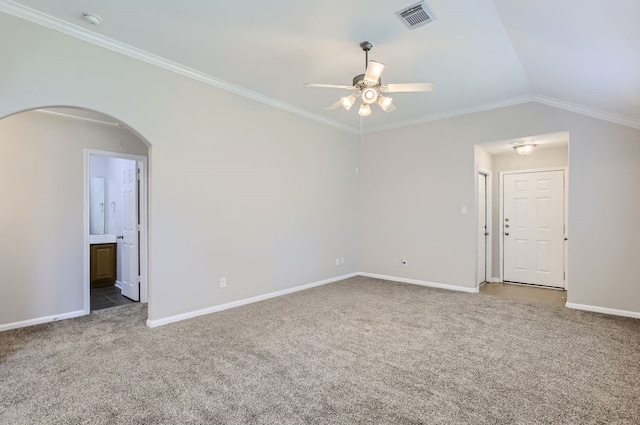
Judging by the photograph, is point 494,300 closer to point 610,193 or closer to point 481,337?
point 481,337

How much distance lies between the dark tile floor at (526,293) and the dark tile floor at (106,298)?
18.4 feet

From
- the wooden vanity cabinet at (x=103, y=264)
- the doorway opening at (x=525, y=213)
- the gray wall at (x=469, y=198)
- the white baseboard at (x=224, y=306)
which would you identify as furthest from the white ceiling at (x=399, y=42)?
the wooden vanity cabinet at (x=103, y=264)

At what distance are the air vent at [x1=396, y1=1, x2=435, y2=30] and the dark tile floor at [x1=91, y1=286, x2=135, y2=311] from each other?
501 centimetres

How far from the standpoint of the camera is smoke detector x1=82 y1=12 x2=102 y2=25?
2681mm

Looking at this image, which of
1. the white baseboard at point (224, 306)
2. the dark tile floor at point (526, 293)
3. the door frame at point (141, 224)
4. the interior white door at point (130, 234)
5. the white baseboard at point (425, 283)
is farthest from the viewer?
the white baseboard at point (425, 283)

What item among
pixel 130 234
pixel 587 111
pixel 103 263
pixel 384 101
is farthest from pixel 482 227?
pixel 103 263

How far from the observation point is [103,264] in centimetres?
557

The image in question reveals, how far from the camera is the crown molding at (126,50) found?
262 cm

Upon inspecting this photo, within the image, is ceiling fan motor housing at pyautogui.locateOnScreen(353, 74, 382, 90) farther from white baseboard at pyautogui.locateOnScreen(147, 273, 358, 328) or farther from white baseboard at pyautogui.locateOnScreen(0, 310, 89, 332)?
white baseboard at pyautogui.locateOnScreen(0, 310, 89, 332)

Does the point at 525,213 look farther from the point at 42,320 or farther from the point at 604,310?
the point at 42,320

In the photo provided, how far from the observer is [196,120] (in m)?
3.85

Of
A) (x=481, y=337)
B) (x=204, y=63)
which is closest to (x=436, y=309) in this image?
(x=481, y=337)

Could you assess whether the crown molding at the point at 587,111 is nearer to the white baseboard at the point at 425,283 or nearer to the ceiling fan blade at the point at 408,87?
the ceiling fan blade at the point at 408,87

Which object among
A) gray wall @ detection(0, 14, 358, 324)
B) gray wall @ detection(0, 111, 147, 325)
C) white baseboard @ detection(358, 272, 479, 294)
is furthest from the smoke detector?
white baseboard @ detection(358, 272, 479, 294)
